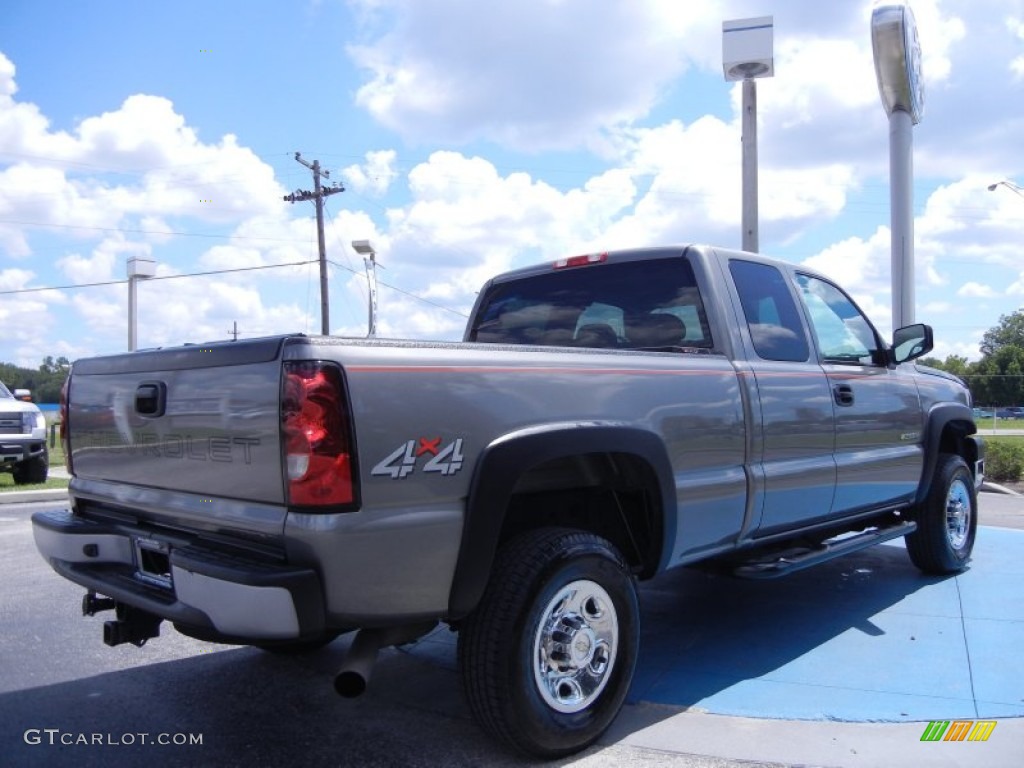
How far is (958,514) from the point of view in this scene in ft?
20.0

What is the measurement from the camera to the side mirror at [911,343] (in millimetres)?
5262

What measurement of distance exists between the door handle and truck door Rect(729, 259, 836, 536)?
0.08 m

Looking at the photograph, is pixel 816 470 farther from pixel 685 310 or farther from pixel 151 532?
pixel 151 532

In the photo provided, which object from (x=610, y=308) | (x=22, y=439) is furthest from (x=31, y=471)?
(x=610, y=308)

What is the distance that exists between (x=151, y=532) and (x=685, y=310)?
103 inches

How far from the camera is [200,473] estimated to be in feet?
9.65

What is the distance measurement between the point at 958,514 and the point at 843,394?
7.09 feet

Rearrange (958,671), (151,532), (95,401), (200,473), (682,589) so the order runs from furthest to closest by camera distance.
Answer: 1. (682,589)
2. (958,671)
3. (95,401)
4. (151,532)
5. (200,473)

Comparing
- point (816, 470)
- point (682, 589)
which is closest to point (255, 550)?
point (816, 470)

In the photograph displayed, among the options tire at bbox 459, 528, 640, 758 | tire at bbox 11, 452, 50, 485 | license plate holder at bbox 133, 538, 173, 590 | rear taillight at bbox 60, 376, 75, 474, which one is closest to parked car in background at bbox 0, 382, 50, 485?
tire at bbox 11, 452, 50, 485

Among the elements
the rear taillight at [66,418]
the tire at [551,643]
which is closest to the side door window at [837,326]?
the tire at [551,643]

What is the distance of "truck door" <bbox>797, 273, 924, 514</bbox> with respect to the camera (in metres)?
4.70

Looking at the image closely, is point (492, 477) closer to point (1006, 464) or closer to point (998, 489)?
point (998, 489)

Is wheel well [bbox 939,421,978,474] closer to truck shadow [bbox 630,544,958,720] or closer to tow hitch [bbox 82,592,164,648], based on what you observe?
truck shadow [bbox 630,544,958,720]
